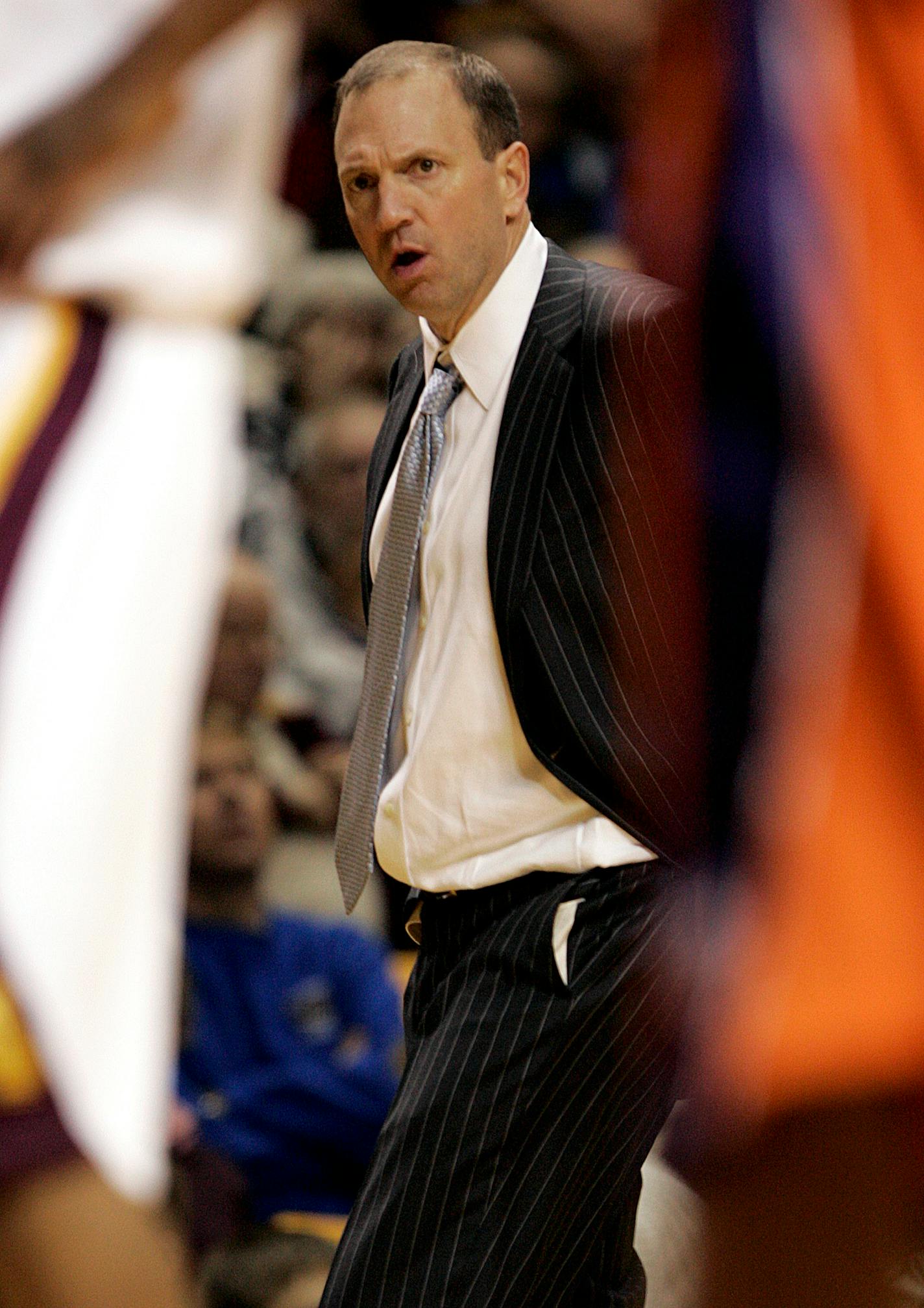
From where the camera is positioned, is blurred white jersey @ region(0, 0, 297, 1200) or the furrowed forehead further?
blurred white jersey @ region(0, 0, 297, 1200)

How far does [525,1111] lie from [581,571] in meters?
0.44

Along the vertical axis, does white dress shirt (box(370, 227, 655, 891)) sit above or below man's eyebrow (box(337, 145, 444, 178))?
below

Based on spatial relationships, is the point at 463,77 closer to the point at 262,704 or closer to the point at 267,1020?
the point at 267,1020

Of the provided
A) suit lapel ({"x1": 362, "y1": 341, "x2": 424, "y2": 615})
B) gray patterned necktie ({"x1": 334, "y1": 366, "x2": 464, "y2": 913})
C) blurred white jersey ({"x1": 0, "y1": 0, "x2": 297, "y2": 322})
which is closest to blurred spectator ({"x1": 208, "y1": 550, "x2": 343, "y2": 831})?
blurred white jersey ({"x1": 0, "y1": 0, "x2": 297, "y2": 322})

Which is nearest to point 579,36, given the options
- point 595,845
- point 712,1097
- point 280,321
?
point 280,321

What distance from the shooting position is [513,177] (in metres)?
1.56

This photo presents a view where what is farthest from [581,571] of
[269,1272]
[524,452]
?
[269,1272]

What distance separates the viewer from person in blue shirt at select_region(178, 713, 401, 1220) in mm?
2875

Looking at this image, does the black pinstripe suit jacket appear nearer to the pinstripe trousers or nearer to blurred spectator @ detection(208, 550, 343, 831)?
the pinstripe trousers

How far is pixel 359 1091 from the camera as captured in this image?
2.96 m

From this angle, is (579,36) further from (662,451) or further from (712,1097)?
(712,1097)

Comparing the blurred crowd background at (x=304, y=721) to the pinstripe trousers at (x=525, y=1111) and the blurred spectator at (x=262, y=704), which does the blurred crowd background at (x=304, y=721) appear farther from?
the pinstripe trousers at (x=525, y=1111)

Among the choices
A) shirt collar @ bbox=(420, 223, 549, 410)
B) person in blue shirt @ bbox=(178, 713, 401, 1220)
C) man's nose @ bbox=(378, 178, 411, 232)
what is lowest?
person in blue shirt @ bbox=(178, 713, 401, 1220)

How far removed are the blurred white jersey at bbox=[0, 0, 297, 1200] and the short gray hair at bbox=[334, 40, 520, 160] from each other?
1444 millimetres
